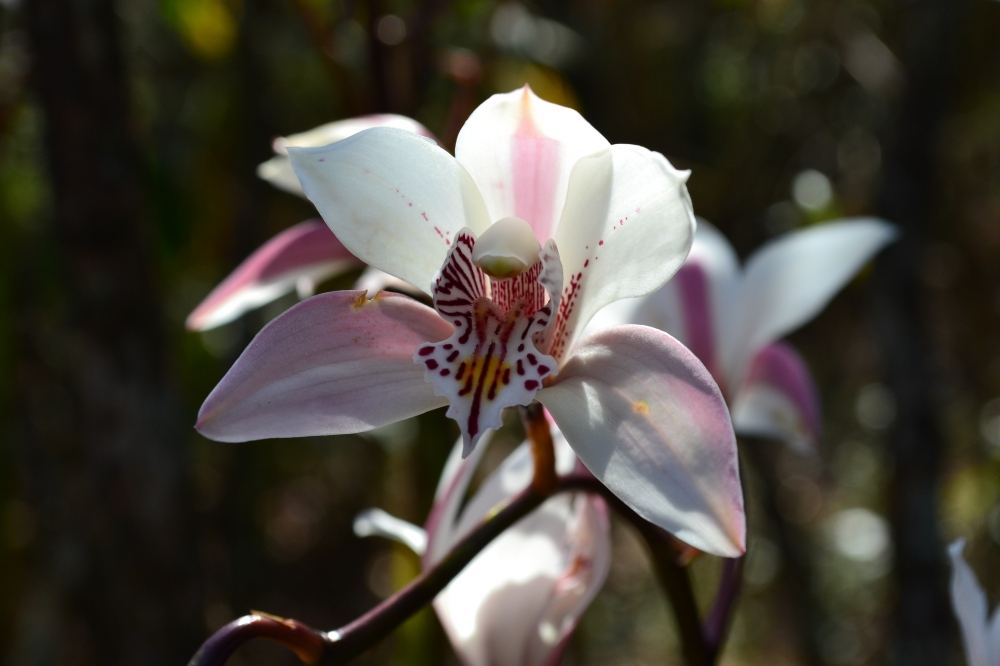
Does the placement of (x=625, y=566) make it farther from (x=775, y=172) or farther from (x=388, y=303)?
(x=388, y=303)

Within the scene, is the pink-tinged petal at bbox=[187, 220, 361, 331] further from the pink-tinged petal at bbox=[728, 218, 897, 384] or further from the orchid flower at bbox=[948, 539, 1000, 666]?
the orchid flower at bbox=[948, 539, 1000, 666]

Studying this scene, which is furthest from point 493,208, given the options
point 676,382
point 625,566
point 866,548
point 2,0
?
point 625,566

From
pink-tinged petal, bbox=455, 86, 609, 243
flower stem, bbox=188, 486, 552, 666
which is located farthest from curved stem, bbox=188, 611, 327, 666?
pink-tinged petal, bbox=455, 86, 609, 243

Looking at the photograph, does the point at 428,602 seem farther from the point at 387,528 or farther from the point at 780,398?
the point at 780,398

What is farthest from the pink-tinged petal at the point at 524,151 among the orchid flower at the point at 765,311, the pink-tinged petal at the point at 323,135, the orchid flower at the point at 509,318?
the orchid flower at the point at 765,311

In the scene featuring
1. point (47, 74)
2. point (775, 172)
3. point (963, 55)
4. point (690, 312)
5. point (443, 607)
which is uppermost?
point (47, 74)
